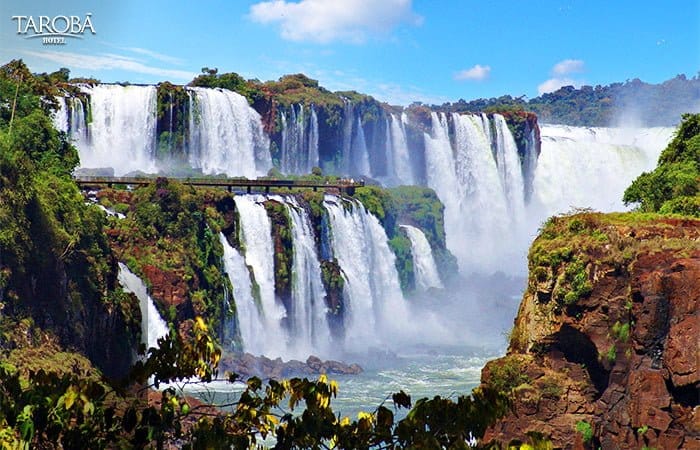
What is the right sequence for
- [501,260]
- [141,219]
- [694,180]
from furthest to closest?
[501,260]
[141,219]
[694,180]

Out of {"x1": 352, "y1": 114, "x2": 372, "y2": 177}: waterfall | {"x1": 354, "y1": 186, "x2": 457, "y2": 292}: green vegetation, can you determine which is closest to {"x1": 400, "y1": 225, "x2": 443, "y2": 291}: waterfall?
{"x1": 354, "y1": 186, "x2": 457, "y2": 292}: green vegetation

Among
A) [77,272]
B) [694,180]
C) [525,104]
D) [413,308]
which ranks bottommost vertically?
[413,308]

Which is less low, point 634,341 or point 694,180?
point 694,180

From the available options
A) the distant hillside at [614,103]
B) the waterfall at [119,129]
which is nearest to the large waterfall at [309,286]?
the waterfall at [119,129]

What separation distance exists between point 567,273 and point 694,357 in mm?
3192

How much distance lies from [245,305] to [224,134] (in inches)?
579

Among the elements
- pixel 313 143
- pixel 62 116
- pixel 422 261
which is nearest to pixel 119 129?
pixel 62 116

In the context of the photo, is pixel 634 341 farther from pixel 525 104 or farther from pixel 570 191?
pixel 525 104

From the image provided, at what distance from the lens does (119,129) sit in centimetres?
4656

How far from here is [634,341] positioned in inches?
678

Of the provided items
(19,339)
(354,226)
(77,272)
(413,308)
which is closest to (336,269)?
(354,226)

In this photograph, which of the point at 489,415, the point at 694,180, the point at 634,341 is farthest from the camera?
the point at 694,180

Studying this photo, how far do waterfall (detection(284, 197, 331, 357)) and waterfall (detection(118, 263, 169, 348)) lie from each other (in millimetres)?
7152

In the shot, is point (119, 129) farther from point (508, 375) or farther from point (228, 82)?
point (508, 375)
